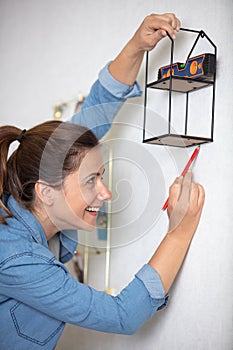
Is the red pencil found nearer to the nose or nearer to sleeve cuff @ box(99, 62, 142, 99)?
the nose

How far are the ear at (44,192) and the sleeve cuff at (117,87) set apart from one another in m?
0.33

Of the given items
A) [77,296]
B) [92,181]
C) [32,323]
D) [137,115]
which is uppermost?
[137,115]

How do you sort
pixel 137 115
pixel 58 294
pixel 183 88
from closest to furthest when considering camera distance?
pixel 58 294
pixel 183 88
pixel 137 115

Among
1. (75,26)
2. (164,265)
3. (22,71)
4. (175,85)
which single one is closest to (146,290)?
(164,265)

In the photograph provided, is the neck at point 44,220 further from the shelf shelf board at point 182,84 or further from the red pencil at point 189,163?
the shelf shelf board at point 182,84

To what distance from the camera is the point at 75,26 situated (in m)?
1.79

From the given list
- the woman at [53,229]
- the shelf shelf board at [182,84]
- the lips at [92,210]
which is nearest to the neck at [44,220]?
the woman at [53,229]

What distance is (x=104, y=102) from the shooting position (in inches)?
58.4

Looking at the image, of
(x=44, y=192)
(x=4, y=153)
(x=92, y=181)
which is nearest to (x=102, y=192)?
(x=92, y=181)

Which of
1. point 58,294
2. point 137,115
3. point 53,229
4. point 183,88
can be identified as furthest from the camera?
point 137,115

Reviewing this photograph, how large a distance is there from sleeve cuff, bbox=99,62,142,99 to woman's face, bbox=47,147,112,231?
0.21 meters

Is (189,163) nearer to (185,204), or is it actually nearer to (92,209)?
(185,204)

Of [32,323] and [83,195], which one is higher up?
[83,195]

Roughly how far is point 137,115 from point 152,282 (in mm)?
501
